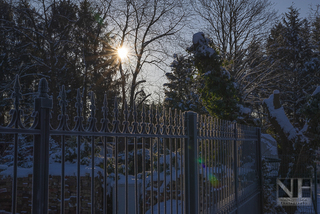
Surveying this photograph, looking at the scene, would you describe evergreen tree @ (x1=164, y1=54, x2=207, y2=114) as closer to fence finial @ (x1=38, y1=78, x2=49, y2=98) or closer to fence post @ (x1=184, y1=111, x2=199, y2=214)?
fence post @ (x1=184, y1=111, x2=199, y2=214)

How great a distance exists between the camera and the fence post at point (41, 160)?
187cm

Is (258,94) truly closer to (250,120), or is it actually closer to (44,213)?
(250,120)

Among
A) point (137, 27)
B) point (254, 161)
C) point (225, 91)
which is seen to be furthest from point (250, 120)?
point (137, 27)

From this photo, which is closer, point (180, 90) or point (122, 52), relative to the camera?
point (122, 52)

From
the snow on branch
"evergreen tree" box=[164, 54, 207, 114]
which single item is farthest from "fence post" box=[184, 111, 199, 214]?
"evergreen tree" box=[164, 54, 207, 114]

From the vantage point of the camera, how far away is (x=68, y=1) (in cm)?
1930

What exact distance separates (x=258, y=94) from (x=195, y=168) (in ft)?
79.7

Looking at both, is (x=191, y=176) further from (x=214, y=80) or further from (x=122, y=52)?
(x=122, y=52)

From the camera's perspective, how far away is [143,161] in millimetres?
2922

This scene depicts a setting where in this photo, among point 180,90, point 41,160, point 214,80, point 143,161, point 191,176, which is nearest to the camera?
point 41,160

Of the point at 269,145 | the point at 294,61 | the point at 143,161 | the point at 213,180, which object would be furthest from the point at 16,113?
the point at 294,61

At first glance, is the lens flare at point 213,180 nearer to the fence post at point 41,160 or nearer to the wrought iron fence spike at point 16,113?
the fence post at point 41,160

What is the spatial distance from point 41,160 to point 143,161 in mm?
1187

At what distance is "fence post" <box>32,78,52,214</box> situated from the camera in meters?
1.87
